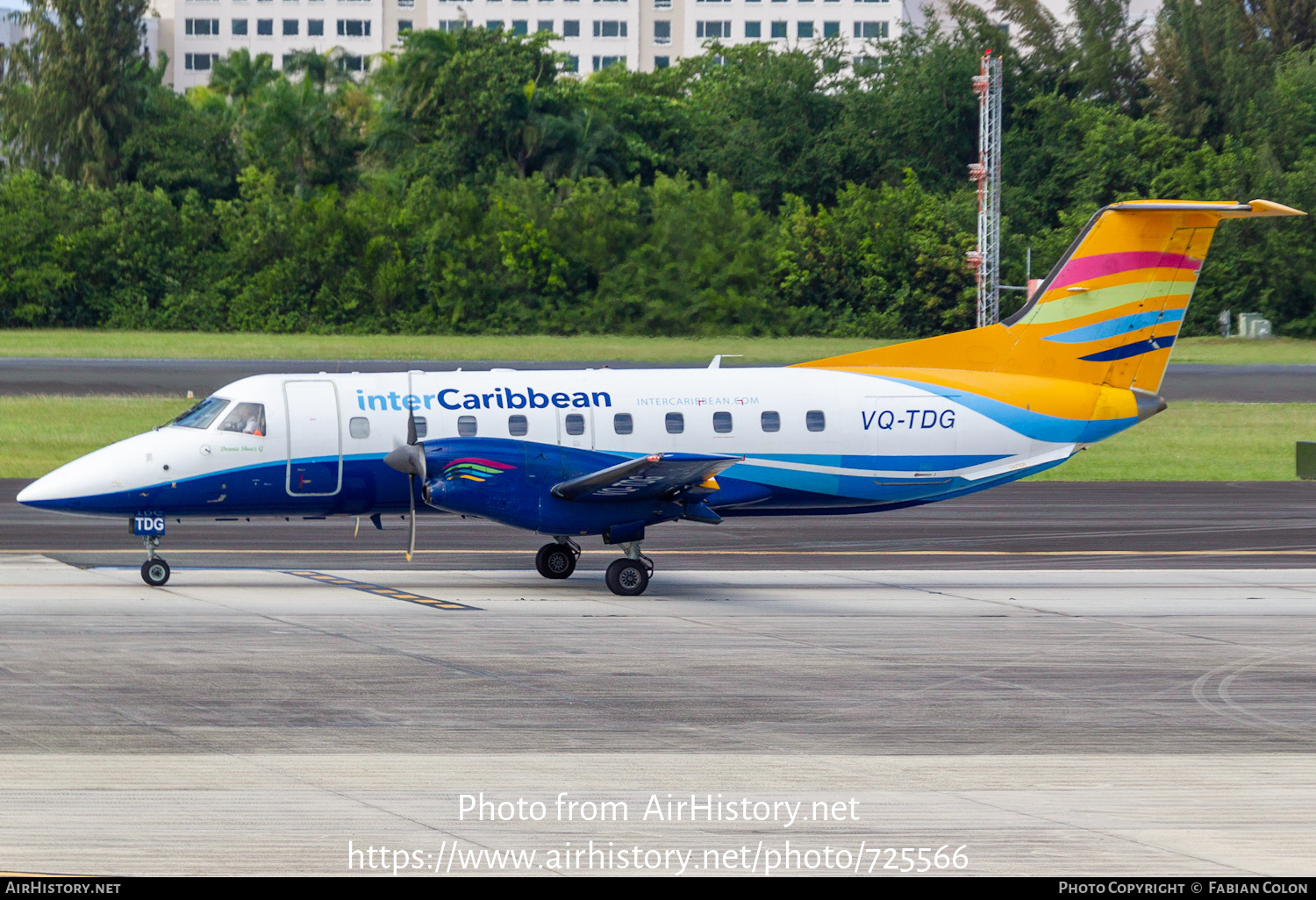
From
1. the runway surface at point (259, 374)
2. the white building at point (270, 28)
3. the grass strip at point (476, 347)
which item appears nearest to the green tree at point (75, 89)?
the grass strip at point (476, 347)

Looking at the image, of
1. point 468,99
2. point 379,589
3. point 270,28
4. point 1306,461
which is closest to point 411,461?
point 379,589

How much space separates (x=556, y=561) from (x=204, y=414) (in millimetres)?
5376

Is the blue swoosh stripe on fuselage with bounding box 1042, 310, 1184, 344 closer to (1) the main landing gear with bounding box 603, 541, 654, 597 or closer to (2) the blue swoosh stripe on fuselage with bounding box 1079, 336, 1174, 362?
(2) the blue swoosh stripe on fuselage with bounding box 1079, 336, 1174, 362

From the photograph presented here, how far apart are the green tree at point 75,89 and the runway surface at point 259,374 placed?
84.1 feet

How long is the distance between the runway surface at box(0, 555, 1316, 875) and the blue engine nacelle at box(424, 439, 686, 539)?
3.48 ft

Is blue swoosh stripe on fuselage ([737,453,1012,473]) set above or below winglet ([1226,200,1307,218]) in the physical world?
below

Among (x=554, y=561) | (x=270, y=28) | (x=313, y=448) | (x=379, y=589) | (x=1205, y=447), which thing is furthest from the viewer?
(x=270, y=28)

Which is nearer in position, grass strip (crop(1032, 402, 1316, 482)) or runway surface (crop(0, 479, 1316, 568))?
runway surface (crop(0, 479, 1316, 568))

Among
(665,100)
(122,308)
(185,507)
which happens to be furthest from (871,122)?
(185,507)

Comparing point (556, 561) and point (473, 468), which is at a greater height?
point (473, 468)

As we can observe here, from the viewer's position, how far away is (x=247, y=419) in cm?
2023

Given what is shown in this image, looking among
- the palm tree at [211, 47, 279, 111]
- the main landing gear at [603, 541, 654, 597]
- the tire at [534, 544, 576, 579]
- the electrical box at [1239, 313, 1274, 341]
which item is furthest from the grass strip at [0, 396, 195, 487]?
the palm tree at [211, 47, 279, 111]

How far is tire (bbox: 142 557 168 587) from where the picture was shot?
19.9m

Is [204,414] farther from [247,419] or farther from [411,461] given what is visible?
[411,461]
